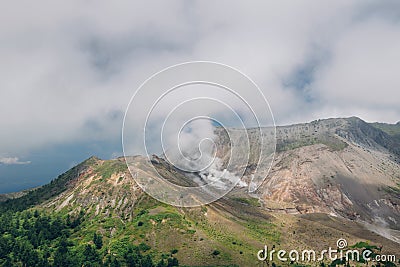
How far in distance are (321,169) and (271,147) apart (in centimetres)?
16897

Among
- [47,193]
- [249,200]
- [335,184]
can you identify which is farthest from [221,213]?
[335,184]

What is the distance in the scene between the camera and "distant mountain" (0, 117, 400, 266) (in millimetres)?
69000

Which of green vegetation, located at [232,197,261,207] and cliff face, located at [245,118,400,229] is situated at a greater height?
cliff face, located at [245,118,400,229]

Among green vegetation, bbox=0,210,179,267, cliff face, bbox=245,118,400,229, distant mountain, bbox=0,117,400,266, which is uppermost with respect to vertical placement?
cliff face, bbox=245,118,400,229

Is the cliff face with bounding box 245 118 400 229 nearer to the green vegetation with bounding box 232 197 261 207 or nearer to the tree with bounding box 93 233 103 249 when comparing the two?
the green vegetation with bounding box 232 197 261 207

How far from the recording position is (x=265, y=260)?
6800 centimetres

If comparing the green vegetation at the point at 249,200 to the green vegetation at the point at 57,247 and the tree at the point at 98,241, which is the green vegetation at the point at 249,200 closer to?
the green vegetation at the point at 57,247

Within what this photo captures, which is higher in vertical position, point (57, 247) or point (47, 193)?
point (47, 193)

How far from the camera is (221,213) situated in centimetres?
8819

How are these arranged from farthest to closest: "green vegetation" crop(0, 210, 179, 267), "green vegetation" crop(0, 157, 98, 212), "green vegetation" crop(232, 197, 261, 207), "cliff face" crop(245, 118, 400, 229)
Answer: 1. "green vegetation" crop(232, 197, 261, 207)
2. "cliff face" crop(245, 118, 400, 229)
3. "green vegetation" crop(0, 157, 98, 212)
4. "green vegetation" crop(0, 210, 179, 267)

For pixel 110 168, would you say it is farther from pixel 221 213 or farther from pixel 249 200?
pixel 249 200

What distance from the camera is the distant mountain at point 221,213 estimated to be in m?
69.0

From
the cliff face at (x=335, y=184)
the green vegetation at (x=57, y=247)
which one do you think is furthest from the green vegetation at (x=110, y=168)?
the cliff face at (x=335, y=184)

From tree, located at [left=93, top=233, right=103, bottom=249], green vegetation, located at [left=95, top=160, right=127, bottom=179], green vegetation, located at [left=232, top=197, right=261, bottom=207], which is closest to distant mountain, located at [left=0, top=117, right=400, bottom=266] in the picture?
green vegetation, located at [left=232, top=197, right=261, bottom=207]
